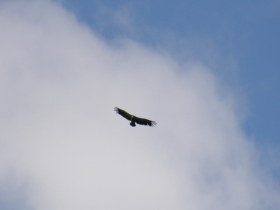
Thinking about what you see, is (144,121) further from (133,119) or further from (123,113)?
(123,113)

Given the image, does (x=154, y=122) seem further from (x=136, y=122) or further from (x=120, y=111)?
(x=120, y=111)

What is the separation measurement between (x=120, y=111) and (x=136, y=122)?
164cm

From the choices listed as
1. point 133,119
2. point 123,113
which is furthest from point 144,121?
point 123,113

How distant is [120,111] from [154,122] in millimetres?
2987

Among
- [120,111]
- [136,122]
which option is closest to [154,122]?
[136,122]

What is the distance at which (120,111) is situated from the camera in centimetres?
2395

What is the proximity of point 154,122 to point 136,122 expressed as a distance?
1.52 metres

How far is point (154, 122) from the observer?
23.9 m

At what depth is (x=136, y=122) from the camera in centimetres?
2416
